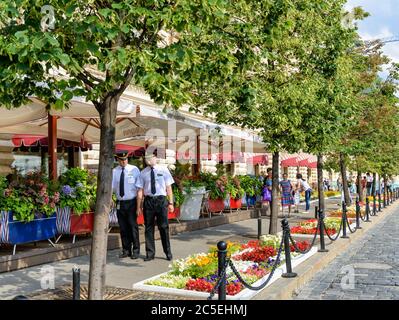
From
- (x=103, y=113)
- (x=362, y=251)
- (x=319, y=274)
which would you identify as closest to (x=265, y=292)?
(x=319, y=274)

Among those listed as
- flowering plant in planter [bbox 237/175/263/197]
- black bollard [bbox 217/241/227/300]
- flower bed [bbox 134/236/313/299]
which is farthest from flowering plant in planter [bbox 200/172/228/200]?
black bollard [bbox 217/241/227/300]

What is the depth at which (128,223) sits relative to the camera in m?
9.39

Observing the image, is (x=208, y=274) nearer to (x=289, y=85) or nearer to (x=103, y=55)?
(x=103, y=55)

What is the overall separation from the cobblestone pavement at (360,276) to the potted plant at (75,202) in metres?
4.31

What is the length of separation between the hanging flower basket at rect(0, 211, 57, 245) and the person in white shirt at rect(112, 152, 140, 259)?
1221 millimetres

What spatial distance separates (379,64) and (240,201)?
29.6 ft

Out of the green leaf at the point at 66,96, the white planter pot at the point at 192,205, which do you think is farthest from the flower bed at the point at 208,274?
the white planter pot at the point at 192,205

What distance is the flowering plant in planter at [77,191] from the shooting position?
30.5ft

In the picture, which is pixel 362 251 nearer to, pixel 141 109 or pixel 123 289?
pixel 141 109

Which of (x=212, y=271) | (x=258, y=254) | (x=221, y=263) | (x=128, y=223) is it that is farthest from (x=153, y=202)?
(x=221, y=263)

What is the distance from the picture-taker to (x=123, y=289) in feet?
22.7

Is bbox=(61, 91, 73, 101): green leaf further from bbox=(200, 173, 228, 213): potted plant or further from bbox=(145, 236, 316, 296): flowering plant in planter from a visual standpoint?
bbox=(200, 173, 228, 213): potted plant

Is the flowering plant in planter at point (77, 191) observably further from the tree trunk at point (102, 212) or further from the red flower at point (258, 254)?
the tree trunk at point (102, 212)

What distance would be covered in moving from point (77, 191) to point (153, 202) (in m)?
1.48
